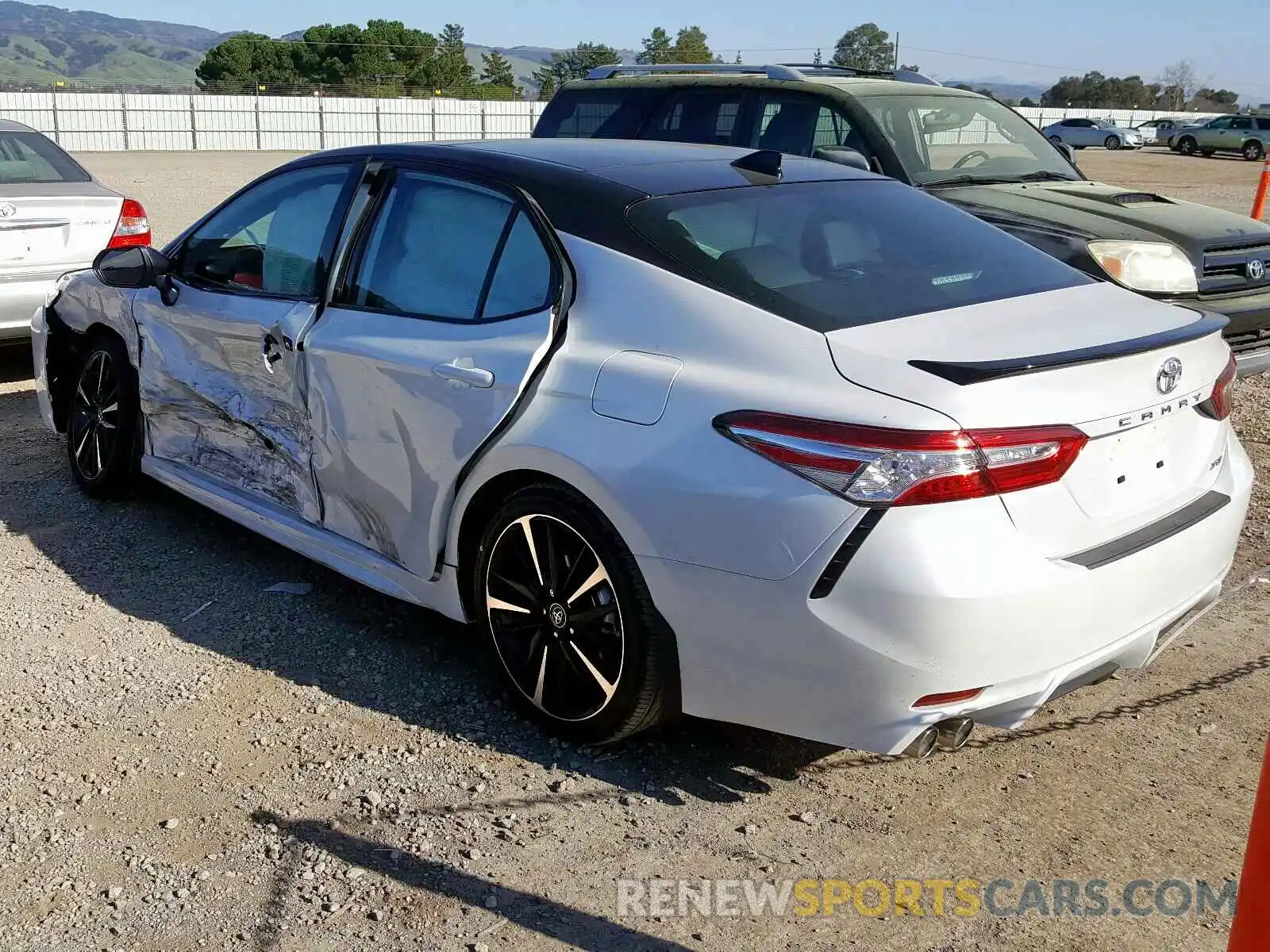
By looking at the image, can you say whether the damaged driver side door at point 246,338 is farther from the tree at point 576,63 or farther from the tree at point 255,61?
the tree at point 255,61

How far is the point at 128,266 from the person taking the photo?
504 cm

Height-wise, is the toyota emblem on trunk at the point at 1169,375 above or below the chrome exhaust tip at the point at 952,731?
above

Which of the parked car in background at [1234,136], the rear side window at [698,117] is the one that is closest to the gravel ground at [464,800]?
the rear side window at [698,117]

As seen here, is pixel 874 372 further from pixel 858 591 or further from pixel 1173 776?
pixel 1173 776

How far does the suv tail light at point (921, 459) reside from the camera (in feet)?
9.16

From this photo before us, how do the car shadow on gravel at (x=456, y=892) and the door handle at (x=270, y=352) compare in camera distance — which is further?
the door handle at (x=270, y=352)

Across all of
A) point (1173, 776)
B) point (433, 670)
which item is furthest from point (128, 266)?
point (1173, 776)

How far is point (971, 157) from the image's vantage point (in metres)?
7.62

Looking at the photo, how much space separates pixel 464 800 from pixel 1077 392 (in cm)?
184

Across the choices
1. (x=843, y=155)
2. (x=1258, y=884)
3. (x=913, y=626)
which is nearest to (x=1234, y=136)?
(x=843, y=155)

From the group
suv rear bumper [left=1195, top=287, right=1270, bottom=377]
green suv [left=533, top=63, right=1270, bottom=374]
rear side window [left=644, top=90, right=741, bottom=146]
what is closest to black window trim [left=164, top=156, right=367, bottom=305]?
green suv [left=533, top=63, right=1270, bottom=374]

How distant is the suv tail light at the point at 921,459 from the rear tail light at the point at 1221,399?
0.72 m

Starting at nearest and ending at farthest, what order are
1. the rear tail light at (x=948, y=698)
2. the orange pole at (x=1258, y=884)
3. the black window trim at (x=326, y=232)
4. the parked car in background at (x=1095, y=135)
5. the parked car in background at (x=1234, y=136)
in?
the orange pole at (x=1258, y=884), the rear tail light at (x=948, y=698), the black window trim at (x=326, y=232), the parked car in background at (x=1234, y=136), the parked car in background at (x=1095, y=135)

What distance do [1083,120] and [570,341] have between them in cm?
5643
